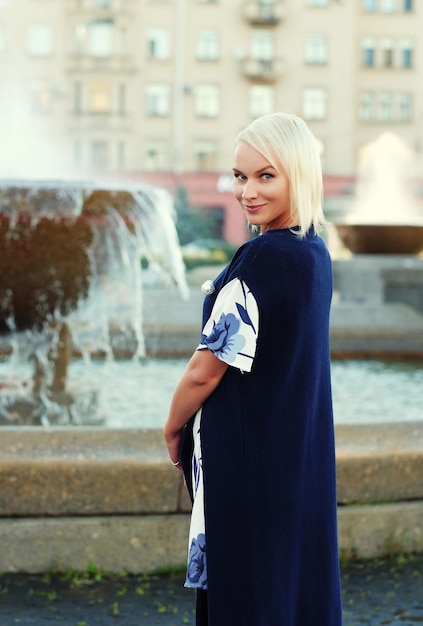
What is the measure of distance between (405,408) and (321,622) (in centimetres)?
442

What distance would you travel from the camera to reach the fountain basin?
576 inches

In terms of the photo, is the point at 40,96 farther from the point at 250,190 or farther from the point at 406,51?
the point at 250,190

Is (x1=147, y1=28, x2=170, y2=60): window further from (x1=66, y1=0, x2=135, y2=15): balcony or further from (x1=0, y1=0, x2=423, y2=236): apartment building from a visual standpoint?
(x1=66, y1=0, x2=135, y2=15): balcony

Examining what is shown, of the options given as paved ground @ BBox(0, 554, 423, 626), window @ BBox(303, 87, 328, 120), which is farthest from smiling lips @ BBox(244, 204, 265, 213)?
window @ BBox(303, 87, 328, 120)

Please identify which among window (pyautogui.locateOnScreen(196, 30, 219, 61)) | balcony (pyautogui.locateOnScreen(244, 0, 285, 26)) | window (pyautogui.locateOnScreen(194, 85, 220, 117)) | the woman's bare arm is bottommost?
the woman's bare arm

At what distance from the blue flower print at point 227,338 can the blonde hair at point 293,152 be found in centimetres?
22

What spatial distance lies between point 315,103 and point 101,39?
A: 9284 mm

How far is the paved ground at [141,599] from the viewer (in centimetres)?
332

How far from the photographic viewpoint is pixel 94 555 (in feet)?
11.9

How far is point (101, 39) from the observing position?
4622 centimetres

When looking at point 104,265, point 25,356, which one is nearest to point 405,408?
point 104,265

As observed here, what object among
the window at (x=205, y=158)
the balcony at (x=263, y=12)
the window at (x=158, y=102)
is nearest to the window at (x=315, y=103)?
the balcony at (x=263, y=12)

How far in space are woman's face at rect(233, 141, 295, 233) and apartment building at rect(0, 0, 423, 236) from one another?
142 ft

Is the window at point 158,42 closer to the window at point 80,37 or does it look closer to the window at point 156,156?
the window at point 80,37
